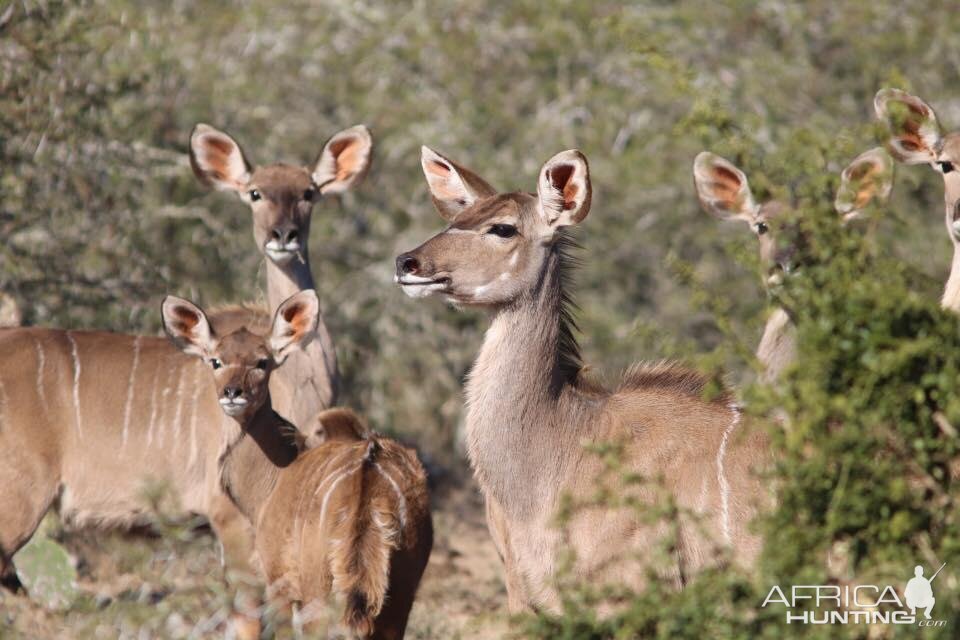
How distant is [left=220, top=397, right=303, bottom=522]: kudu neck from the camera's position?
212 inches

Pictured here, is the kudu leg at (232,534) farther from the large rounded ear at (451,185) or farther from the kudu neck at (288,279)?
the large rounded ear at (451,185)

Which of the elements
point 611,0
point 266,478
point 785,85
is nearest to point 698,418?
point 266,478

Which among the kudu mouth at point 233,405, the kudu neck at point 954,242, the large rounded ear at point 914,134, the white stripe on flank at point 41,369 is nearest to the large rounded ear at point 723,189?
the large rounded ear at point 914,134

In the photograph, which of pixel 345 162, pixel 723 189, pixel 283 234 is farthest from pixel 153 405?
pixel 723 189

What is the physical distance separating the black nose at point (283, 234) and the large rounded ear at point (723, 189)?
1601 mm

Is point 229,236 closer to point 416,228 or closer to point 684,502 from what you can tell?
point 416,228

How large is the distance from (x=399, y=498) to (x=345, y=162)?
2.27 meters

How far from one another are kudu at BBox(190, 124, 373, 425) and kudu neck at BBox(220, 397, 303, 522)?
43 cm

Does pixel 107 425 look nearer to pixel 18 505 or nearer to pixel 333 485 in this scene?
pixel 18 505

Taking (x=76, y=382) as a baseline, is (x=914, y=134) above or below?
above

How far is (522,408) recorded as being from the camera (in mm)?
4270

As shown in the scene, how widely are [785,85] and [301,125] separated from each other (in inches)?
118

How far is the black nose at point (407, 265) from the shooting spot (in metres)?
4.29

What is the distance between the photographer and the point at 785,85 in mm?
9336
